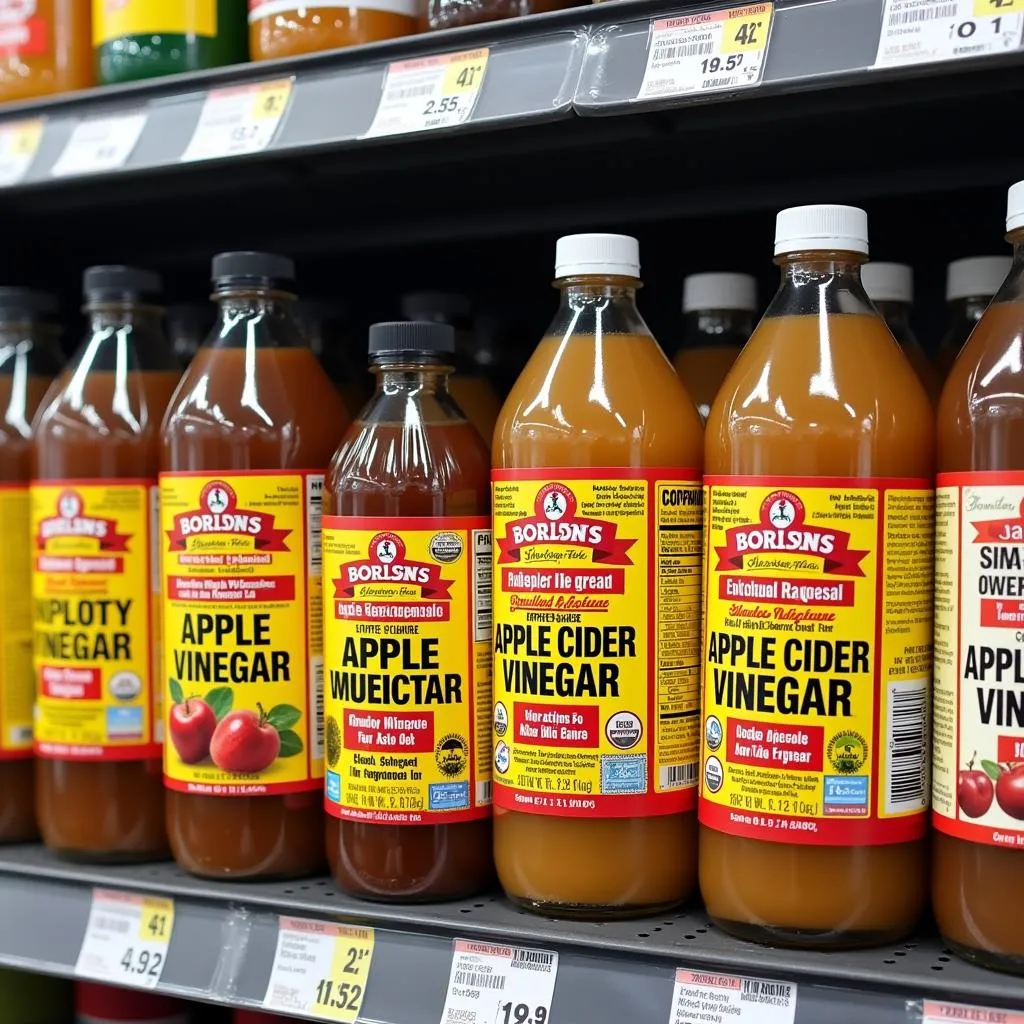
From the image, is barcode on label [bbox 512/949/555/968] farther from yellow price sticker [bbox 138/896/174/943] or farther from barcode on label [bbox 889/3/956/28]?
barcode on label [bbox 889/3/956/28]

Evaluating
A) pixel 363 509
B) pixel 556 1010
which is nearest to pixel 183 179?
pixel 363 509

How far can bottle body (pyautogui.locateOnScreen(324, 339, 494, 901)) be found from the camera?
3.38 ft

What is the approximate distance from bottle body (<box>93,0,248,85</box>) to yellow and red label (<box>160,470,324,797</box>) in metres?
0.43

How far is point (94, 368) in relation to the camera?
125 centimetres

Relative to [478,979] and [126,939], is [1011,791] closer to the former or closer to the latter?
[478,979]

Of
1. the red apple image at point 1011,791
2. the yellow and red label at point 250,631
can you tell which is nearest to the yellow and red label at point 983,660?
the red apple image at point 1011,791

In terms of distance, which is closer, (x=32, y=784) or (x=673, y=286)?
(x=32, y=784)

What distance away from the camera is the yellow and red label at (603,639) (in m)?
0.96

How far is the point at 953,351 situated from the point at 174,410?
764 mm

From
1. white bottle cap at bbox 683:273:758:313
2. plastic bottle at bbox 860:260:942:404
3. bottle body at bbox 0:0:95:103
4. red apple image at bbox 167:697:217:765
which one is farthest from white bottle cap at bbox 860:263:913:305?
bottle body at bbox 0:0:95:103

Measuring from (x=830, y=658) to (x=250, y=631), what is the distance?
525 millimetres

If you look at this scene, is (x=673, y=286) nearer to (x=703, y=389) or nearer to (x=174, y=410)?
(x=703, y=389)

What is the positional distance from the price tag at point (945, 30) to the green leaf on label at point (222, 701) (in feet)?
2.48

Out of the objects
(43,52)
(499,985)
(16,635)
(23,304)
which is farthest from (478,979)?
(43,52)
